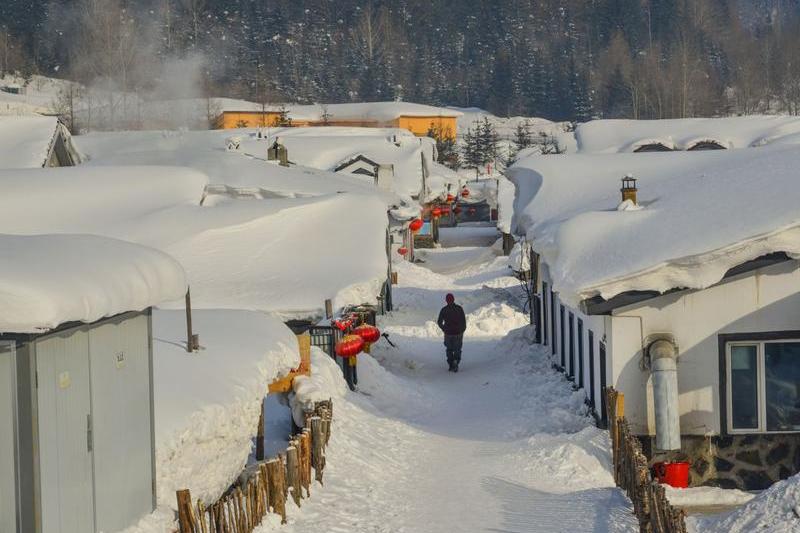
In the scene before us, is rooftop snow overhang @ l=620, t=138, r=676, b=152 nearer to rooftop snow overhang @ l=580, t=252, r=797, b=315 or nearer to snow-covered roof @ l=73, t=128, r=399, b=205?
snow-covered roof @ l=73, t=128, r=399, b=205

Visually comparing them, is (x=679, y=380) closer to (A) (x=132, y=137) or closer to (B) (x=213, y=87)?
(A) (x=132, y=137)

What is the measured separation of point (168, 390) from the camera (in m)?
12.0

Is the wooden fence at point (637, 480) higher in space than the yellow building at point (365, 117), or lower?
lower

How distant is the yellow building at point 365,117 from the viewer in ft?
338

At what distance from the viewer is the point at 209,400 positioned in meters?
11.8

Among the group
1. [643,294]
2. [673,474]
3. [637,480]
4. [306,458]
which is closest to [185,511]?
[306,458]

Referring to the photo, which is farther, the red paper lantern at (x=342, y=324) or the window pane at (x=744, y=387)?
the red paper lantern at (x=342, y=324)

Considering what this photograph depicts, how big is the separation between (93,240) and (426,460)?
22.8 ft

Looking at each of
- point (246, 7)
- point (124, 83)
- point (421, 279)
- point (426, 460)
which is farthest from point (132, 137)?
point (246, 7)

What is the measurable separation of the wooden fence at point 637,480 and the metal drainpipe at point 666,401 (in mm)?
472

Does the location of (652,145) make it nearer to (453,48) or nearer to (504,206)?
(504,206)

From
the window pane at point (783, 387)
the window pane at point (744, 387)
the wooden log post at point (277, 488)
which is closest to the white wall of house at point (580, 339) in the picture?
the window pane at point (744, 387)

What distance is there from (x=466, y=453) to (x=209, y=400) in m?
5.45

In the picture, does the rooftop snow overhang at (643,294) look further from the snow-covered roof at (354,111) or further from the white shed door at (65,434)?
the snow-covered roof at (354,111)
